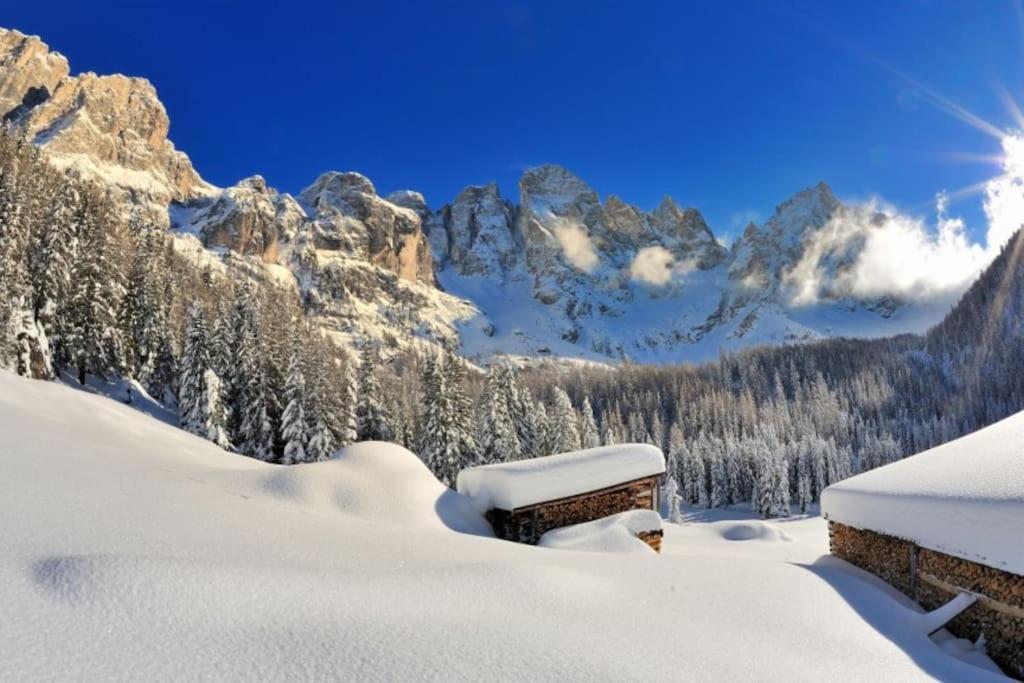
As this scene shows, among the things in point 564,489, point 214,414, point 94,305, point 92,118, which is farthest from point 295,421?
point 92,118

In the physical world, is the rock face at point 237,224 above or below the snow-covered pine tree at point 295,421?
above

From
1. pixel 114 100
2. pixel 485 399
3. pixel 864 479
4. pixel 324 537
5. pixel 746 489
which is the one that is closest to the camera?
pixel 324 537

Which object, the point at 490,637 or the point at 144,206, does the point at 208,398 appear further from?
the point at 144,206

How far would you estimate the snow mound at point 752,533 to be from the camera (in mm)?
24781

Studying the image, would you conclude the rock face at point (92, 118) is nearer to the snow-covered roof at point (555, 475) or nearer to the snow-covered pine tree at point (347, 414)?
the snow-covered pine tree at point (347, 414)

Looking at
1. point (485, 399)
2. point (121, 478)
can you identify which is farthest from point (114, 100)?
point (121, 478)

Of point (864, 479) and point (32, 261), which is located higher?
point (32, 261)

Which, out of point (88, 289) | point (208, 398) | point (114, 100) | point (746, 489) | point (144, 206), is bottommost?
point (746, 489)

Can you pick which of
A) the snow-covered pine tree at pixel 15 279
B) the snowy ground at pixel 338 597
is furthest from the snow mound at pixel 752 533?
the snow-covered pine tree at pixel 15 279

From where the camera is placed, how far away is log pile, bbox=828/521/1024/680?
8.28m

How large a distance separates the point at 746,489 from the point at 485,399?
52.2 m

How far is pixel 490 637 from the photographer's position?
449cm

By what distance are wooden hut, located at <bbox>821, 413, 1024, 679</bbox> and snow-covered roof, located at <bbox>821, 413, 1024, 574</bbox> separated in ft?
0.05

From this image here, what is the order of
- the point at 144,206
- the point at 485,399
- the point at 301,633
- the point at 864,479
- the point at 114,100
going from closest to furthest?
the point at 301,633 < the point at 864,479 < the point at 485,399 < the point at 144,206 < the point at 114,100
